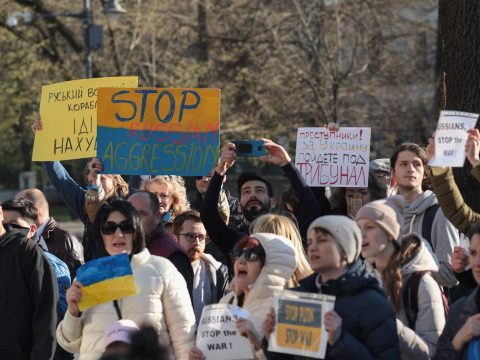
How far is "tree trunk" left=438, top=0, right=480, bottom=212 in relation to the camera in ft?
28.5

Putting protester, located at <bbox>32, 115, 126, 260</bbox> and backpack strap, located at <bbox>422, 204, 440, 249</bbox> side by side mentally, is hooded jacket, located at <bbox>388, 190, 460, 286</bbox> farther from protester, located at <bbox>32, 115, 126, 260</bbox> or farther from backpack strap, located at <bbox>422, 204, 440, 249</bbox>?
protester, located at <bbox>32, 115, 126, 260</bbox>

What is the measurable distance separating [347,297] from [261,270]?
0.69m

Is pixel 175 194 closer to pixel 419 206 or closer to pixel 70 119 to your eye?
pixel 70 119

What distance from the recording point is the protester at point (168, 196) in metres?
8.13

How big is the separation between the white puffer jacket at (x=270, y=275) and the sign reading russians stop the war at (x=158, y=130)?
9.14ft

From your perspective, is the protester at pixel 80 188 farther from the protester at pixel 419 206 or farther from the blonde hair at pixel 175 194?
the protester at pixel 419 206

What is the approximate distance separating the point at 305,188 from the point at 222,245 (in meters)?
0.65

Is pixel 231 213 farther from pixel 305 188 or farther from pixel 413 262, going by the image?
pixel 413 262

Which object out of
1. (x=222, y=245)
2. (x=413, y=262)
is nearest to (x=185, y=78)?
(x=222, y=245)

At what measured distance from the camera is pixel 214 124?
830 cm

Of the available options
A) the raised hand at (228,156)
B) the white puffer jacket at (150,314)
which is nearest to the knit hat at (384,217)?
the white puffer jacket at (150,314)

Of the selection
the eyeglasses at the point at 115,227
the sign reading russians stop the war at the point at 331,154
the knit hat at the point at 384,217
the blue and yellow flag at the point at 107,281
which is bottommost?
the blue and yellow flag at the point at 107,281

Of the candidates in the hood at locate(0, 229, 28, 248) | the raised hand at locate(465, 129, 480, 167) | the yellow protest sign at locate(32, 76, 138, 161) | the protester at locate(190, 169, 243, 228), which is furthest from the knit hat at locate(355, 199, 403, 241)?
the yellow protest sign at locate(32, 76, 138, 161)

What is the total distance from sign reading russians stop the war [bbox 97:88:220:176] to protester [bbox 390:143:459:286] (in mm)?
1624
